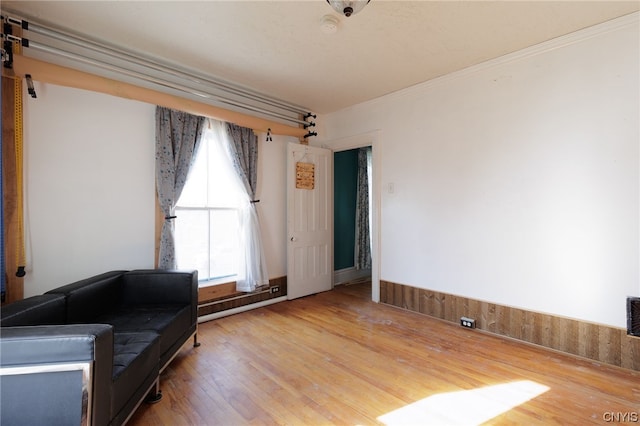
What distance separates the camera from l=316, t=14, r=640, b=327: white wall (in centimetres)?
230

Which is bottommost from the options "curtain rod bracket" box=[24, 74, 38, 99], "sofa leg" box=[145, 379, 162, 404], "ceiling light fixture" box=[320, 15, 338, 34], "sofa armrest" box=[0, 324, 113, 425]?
"sofa leg" box=[145, 379, 162, 404]

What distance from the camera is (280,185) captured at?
4.13 m

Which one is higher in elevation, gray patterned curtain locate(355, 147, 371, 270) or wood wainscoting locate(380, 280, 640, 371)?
gray patterned curtain locate(355, 147, 371, 270)

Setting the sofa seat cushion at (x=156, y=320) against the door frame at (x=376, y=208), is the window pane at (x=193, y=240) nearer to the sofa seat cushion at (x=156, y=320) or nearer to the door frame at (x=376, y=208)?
the sofa seat cushion at (x=156, y=320)

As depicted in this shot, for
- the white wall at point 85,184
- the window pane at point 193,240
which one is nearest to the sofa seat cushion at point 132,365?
the white wall at point 85,184

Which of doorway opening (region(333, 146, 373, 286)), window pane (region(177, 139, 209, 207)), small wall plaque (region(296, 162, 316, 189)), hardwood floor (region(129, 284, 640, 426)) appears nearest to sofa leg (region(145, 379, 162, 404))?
hardwood floor (region(129, 284, 640, 426))

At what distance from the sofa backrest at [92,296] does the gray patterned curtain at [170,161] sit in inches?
19.3

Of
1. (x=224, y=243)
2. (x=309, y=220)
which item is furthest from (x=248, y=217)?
(x=309, y=220)

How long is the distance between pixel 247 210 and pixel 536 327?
3.32 meters

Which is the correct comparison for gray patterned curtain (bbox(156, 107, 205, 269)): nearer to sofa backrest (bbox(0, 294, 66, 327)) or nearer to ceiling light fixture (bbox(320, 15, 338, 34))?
sofa backrest (bbox(0, 294, 66, 327))

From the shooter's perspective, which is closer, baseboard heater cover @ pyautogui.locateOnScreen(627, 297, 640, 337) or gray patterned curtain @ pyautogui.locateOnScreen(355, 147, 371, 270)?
baseboard heater cover @ pyautogui.locateOnScreen(627, 297, 640, 337)

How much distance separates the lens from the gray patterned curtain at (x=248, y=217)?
354 centimetres

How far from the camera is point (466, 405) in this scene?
6.10ft

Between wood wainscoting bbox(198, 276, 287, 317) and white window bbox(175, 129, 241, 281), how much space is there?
0.50ft
